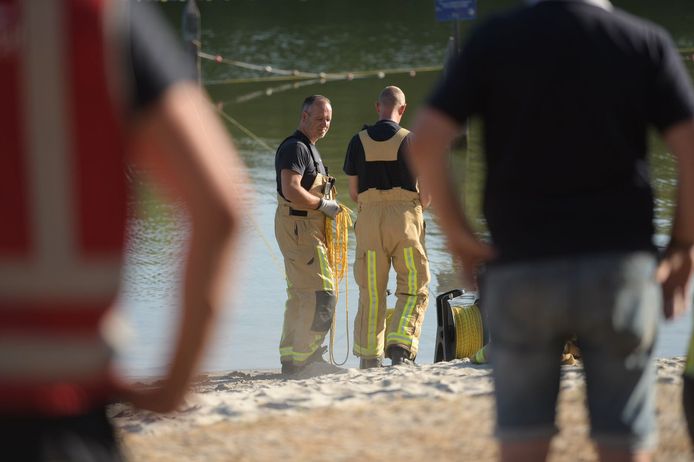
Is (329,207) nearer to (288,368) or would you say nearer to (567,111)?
(288,368)

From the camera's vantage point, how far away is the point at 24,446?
1.80 meters

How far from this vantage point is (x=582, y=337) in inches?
113

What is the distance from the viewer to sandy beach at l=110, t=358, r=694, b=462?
17.1ft

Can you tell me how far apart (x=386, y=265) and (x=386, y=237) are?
→ 0.72 ft

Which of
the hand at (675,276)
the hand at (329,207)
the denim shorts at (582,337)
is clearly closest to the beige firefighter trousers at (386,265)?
the hand at (329,207)

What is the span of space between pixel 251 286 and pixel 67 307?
31.1 ft

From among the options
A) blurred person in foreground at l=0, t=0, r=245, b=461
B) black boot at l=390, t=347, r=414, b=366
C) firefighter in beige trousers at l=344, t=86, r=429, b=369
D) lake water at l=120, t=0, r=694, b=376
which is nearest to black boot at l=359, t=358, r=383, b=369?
firefighter in beige trousers at l=344, t=86, r=429, b=369

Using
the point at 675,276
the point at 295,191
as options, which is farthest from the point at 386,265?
the point at 675,276

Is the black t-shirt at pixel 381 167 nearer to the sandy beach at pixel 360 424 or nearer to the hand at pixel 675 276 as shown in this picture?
the sandy beach at pixel 360 424

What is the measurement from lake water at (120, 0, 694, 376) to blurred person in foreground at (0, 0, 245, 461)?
70 mm

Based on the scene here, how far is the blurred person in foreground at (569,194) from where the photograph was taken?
9.17ft

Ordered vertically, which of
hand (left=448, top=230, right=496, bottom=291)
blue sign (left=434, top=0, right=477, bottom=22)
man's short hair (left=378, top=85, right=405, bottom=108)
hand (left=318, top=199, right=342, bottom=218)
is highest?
blue sign (left=434, top=0, right=477, bottom=22)

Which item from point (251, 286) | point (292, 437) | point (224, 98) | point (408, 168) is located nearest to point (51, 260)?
point (292, 437)

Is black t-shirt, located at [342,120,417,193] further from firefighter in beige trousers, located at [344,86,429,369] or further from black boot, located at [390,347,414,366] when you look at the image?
black boot, located at [390,347,414,366]
